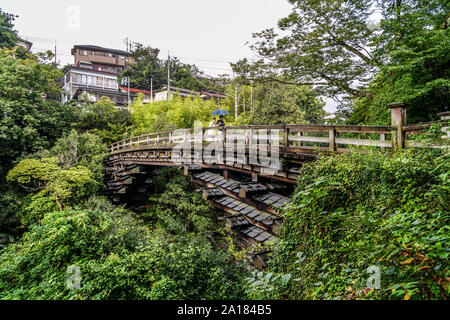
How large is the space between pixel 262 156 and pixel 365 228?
3.41 metres

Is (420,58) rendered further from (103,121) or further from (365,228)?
(103,121)

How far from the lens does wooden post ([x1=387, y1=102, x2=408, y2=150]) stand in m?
4.03

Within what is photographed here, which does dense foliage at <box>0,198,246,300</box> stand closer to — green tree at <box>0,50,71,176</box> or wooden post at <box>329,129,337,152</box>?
wooden post at <box>329,129,337,152</box>

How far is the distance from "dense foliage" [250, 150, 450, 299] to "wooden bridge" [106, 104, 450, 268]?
715 mm

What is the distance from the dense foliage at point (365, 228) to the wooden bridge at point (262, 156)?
2.34ft

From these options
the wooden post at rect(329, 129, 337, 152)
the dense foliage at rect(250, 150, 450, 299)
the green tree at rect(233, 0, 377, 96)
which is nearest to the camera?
the dense foliage at rect(250, 150, 450, 299)

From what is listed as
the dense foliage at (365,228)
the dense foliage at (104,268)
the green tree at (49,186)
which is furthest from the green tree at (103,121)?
the dense foliage at (365,228)

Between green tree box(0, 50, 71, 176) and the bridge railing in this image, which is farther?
green tree box(0, 50, 71, 176)

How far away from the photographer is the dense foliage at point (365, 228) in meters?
1.78

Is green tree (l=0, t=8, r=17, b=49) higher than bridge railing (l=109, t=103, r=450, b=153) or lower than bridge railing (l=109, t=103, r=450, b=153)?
higher

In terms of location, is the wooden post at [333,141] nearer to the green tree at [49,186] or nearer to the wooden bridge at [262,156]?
the wooden bridge at [262,156]

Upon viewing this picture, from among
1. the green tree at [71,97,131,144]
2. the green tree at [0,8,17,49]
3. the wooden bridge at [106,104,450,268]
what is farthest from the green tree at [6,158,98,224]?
the green tree at [0,8,17,49]

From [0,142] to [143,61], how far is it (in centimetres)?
2722
